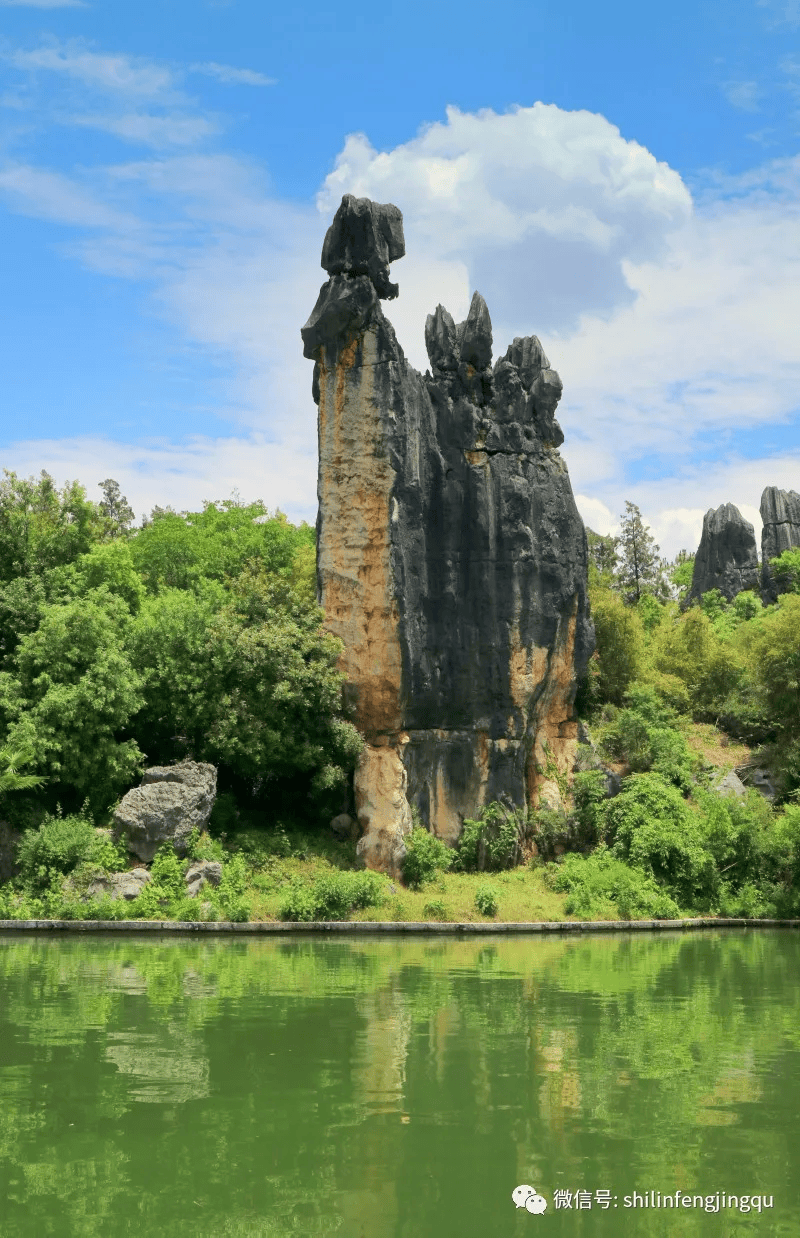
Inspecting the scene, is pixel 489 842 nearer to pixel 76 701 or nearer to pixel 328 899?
pixel 328 899

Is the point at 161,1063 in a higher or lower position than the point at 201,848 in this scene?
lower

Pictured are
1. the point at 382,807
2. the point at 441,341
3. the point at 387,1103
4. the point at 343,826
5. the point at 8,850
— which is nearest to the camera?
the point at 387,1103

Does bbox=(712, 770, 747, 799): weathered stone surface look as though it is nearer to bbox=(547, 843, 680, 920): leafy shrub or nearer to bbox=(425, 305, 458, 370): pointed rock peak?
bbox=(547, 843, 680, 920): leafy shrub

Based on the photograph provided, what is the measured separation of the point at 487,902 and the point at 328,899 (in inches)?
143

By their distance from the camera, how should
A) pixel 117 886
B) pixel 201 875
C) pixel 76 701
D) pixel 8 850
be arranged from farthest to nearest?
pixel 76 701
pixel 8 850
pixel 201 875
pixel 117 886

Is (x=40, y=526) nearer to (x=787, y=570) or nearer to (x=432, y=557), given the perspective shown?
(x=432, y=557)

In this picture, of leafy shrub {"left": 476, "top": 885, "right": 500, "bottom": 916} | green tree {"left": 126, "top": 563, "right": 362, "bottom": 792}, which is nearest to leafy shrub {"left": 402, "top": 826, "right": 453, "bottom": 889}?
leafy shrub {"left": 476, "top": 885, "right": 500, "bottom": 916}

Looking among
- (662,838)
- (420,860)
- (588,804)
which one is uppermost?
(588,804)

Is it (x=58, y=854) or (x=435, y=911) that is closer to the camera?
(x=58, y=854)

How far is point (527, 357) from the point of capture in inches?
1243

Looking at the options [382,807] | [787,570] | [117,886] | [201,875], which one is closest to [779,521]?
[787,570]

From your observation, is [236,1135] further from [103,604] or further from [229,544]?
[229,544]

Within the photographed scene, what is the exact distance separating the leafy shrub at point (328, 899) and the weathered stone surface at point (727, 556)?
43.3 m

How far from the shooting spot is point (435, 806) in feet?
92.7
